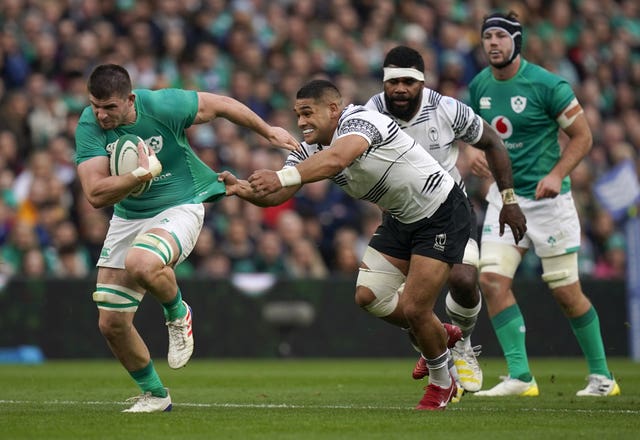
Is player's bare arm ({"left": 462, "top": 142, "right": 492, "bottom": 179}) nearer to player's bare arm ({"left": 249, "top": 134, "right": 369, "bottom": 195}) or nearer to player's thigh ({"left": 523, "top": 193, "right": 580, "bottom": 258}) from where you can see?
player's thigh ({"left": 523, "top": 193, "right": 580, "bottom": 258})

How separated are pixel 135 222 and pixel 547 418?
3280 millimetres

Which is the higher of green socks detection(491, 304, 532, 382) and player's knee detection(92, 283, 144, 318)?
player's knee detection(92, 283, 144, 318)

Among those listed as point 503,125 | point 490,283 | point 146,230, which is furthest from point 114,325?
point 503,125

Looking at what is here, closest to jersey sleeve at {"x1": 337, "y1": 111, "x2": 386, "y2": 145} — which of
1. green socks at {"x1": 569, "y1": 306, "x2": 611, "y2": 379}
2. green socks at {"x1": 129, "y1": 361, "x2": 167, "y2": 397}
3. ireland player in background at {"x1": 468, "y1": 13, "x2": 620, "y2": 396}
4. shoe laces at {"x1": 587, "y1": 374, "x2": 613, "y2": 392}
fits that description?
green socks at {"x1": 129, "y1": 361, "x2": 167, "y2": 397}

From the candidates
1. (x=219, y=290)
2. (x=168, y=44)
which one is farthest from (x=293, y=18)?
(x=219, y=290)

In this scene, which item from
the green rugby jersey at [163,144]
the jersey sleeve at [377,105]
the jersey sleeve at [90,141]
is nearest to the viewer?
the jersey sleeve at [90,141]

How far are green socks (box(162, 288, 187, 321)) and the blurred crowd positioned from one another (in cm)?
756

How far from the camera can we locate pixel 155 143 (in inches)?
380

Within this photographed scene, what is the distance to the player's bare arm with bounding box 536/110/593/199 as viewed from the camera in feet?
36.7

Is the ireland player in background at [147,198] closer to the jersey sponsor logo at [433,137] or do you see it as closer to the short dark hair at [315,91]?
the short dark hair at [315,91]

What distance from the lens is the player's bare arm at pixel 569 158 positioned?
1117cm

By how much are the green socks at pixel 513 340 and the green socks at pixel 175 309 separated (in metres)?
3.31

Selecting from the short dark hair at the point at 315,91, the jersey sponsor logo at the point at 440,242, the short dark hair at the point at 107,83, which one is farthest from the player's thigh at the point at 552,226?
the short dark hair at the point at 107,83

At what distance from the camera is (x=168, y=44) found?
19672mm
